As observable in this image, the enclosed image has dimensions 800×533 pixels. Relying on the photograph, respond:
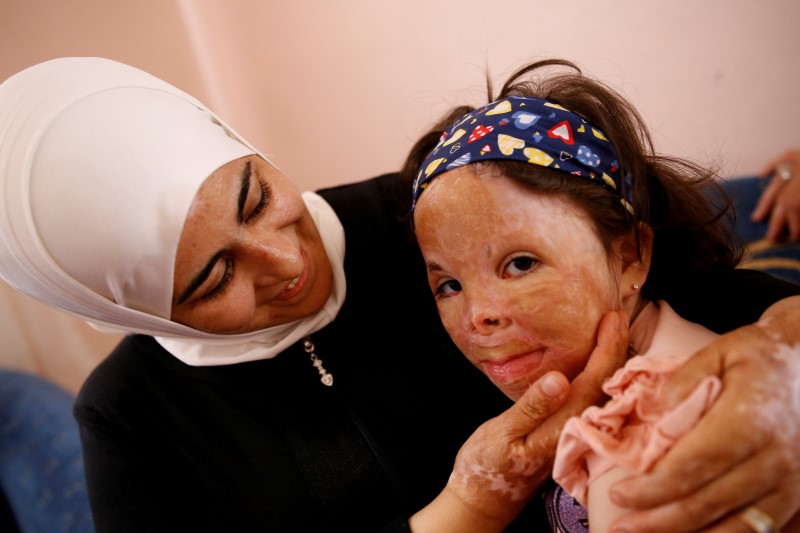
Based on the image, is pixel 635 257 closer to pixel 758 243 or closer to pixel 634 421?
pixel 634 421

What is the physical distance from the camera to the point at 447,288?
0.91 metres

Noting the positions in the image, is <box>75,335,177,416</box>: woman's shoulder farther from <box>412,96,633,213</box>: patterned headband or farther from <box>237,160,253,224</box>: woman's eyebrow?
<box>412,96,633,213</box>: patterned headband

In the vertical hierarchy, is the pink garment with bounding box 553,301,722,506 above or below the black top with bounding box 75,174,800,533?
above

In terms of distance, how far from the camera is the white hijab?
0.83 meters

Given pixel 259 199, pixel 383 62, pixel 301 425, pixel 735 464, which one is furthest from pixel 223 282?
pixel 383 62

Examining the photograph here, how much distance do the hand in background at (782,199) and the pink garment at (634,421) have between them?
39.9 inches

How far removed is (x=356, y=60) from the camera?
202 centimetres

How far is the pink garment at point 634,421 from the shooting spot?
58 centimetres

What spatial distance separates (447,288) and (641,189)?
1.18 feet

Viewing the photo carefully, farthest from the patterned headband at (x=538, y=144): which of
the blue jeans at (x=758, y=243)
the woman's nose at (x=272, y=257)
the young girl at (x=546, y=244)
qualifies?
the blue jeans at (x=758, y=243)

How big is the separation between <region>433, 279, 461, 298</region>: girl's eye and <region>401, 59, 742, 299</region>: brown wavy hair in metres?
0.20

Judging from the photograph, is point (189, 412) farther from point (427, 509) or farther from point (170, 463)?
point (427, 509)

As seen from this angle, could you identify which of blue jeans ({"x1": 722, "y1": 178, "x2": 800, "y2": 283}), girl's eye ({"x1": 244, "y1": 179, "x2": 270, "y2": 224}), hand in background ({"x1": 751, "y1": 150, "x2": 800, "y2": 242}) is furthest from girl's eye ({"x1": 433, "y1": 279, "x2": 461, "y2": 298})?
hand in background ({"x1": 751, "y1": 150, "x2": 800, "y2": 242})

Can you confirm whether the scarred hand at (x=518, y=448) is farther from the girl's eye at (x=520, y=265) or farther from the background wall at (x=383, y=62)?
the background wall at (x=383, y=62)
